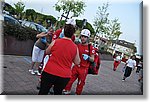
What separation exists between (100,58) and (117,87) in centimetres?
37

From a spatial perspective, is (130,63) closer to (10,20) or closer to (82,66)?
(82,66)

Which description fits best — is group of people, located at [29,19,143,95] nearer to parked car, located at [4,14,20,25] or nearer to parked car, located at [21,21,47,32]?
parked car, located at [21,21,47,32]

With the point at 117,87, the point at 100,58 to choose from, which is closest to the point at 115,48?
the point at 100,58

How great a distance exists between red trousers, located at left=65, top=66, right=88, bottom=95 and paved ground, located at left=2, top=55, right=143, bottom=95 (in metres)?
0.05

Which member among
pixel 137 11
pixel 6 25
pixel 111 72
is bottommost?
pixel 111 72

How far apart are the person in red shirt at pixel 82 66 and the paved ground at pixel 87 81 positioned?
0.06m

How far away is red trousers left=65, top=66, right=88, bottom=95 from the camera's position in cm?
221

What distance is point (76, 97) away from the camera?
2.28 metres

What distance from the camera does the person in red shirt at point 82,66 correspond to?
216 cm

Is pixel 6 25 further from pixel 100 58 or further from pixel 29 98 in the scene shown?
pixel 100 58

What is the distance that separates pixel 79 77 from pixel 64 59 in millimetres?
641

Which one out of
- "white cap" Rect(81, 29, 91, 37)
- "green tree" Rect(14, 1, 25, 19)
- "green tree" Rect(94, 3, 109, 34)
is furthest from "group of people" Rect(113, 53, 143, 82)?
"green tree" Rect(14, 1, 25, 19)

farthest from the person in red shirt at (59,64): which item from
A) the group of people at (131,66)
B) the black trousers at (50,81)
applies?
the group of people at (131,66)

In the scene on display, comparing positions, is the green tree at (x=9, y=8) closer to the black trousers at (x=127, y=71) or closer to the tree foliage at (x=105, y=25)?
the tree foliage at (x=105, y=25)
